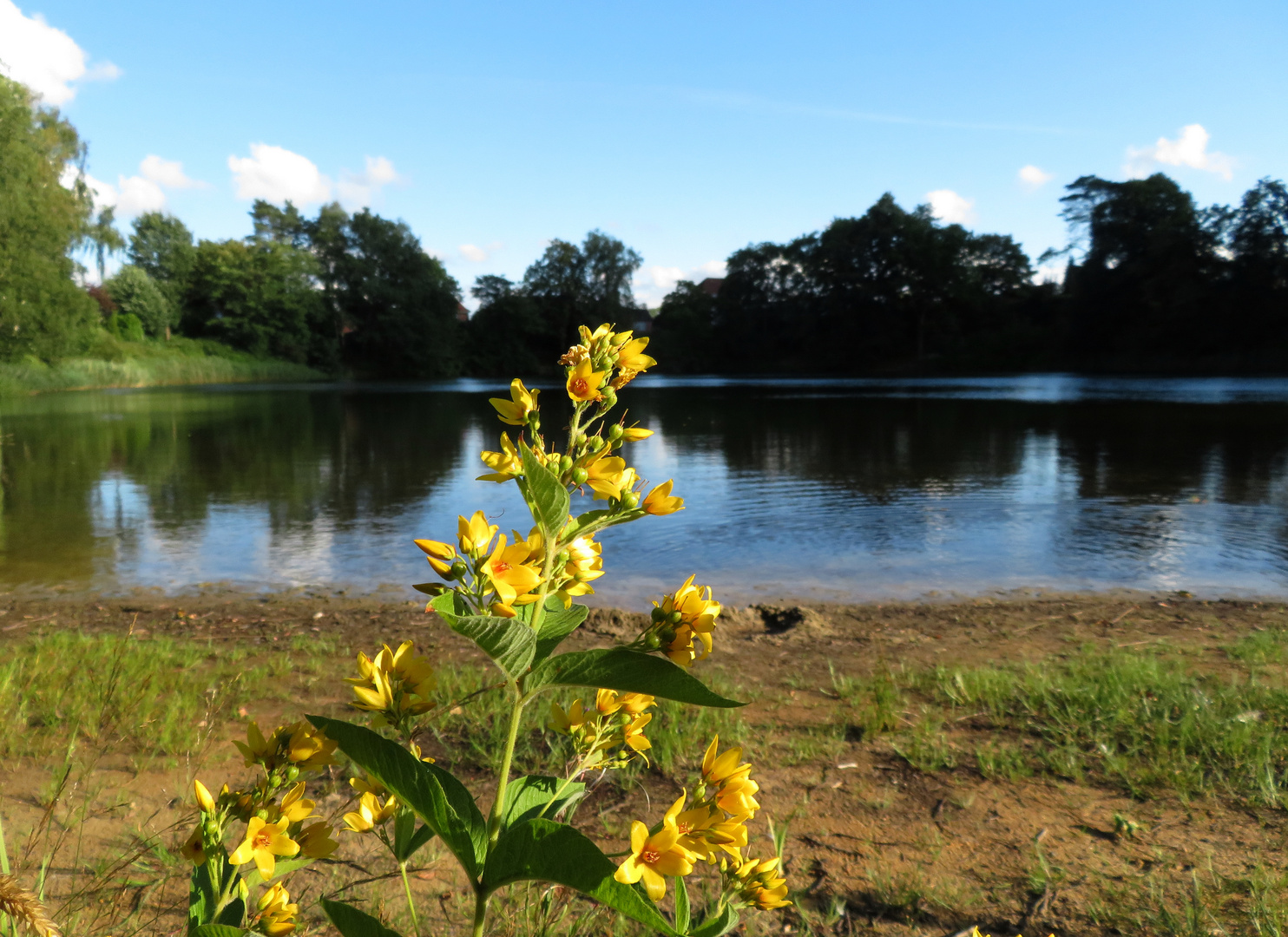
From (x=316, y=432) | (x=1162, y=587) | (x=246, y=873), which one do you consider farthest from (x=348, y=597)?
(x=316, y=432)

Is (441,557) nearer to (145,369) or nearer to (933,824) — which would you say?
(933,824)

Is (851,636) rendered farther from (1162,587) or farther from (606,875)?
(606,875)

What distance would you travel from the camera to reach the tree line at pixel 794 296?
178ft

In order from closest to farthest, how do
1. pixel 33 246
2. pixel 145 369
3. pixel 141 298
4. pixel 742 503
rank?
pixel 742 503, pixel 33 246, pixel 145 369, pixel 141 298

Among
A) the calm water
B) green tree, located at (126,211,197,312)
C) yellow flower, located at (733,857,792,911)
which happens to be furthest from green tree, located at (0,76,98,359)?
yellow flower, located at (733,857,792,911)

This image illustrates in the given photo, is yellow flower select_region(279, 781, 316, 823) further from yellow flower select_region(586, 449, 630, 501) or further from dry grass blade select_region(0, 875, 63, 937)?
yellow flower select_region(586, 449, 630, 501)

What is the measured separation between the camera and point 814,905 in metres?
2.12

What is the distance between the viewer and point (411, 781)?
3.12 ft

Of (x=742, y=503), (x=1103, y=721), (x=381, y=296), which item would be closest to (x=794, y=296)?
(x=381, y=296)

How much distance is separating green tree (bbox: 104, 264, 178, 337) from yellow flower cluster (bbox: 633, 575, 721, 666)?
6233 cm

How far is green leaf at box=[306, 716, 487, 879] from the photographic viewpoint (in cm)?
93

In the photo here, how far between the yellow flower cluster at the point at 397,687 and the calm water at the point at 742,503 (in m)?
5.16

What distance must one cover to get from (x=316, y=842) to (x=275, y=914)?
0.31 feet

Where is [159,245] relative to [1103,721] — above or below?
above
